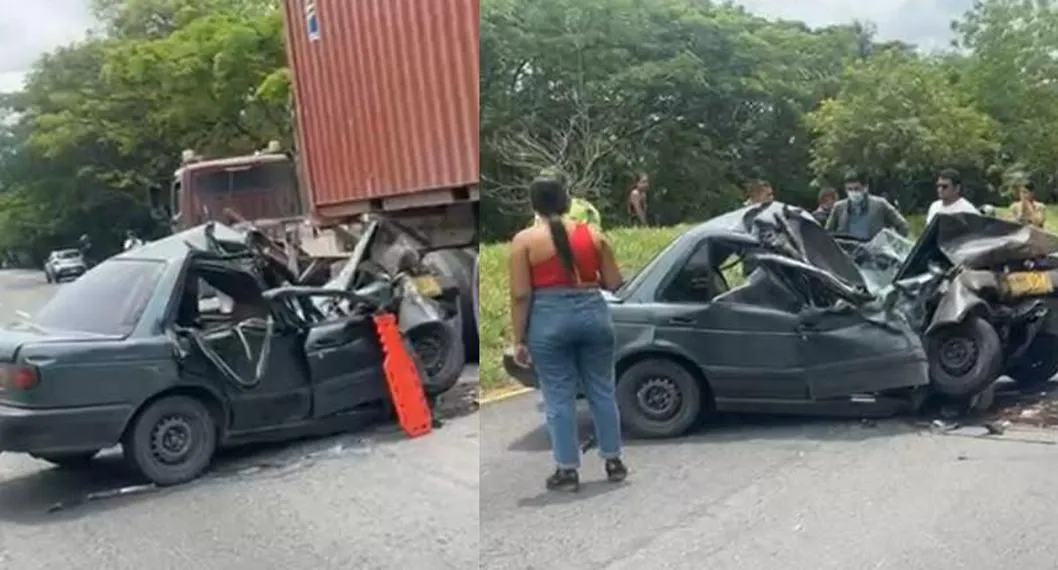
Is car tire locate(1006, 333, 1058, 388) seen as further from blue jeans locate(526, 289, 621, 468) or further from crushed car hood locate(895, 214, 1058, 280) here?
blue jeans locate(526, 289, 621, 468)

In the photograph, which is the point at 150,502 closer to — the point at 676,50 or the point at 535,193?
the point at 535,193

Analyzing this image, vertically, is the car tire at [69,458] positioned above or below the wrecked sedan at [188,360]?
below

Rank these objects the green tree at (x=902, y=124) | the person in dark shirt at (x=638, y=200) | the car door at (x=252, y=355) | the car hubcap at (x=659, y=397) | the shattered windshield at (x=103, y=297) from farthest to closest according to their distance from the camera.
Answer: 1. the car door at (x=252, y=355)
2. the shattered windshield at (x=103, y=297)
3. the car hubcap at (x=659, y=397)
4. the person in dark shirt at (x=638, y=200)
5. the green tree at (x=902, y=124)

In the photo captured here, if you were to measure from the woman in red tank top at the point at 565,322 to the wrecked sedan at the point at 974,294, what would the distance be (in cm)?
32

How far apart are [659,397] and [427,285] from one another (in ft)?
1.52

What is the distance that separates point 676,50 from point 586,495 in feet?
1.88

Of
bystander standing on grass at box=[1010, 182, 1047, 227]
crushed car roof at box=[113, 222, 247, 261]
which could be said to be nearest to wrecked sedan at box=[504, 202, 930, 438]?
bystander standing on grass at box=[1010, 182, 1047, 227]

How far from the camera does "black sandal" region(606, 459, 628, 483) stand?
5.31 feet

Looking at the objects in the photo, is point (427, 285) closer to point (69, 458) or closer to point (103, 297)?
point (103, 297)

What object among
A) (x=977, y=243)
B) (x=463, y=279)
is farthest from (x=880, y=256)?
(x=463, y=279)

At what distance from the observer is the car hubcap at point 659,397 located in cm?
162

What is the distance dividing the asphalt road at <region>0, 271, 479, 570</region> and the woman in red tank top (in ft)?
0.90

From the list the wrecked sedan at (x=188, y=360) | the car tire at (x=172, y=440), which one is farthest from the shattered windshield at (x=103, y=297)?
the car tire at (x=172, y=440)

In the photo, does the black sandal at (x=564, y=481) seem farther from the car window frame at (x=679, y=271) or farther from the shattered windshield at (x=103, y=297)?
the shattered windshield at (x=103, y=297)
